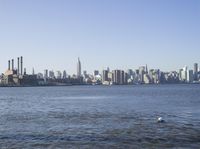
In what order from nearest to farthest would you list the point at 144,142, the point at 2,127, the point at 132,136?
1. the point at 144,142
2. the point at 132,136
3. the point at 2,127

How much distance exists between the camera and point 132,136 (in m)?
42.9

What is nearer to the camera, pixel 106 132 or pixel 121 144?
pixel 121 144

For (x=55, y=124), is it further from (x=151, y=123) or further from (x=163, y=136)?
(x=163, y=136)

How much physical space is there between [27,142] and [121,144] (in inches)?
327

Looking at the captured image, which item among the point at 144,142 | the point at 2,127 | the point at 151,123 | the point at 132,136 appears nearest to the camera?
the point at 144,142

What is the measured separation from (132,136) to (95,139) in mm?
3960

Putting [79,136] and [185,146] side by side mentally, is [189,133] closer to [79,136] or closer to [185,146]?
[185,146]

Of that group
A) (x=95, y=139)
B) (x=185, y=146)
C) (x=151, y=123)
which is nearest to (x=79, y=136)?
(x=95, y=139)

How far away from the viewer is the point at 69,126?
51.3m

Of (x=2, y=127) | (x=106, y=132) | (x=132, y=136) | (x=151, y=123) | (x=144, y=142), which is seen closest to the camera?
(x=144, y=142)

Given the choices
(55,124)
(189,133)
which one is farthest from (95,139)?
(55,124)

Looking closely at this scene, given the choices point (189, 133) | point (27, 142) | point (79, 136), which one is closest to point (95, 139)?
point (79, 136)

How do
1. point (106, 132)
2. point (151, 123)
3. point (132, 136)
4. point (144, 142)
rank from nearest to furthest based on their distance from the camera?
point (144, 142)
point (132, 136)
point (106, 132)
point (151, 123)

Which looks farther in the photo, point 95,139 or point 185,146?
point 95,139
